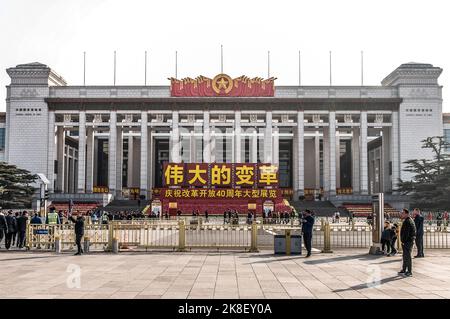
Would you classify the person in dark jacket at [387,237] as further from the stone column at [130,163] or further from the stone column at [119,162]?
the stone column at [130,163]

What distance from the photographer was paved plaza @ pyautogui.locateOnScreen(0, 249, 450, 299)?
1099 cm

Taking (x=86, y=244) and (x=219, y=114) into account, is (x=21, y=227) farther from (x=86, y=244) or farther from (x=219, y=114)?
(x=219, y=114)

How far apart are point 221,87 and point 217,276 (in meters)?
60.6

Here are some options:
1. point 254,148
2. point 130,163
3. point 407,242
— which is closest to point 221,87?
point 254,148

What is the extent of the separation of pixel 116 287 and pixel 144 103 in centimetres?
6377

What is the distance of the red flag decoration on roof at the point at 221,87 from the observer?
72.5 meters

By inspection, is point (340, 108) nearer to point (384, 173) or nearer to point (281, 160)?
point (384, 173)

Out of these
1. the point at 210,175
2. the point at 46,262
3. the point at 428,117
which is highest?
the point at 428,117

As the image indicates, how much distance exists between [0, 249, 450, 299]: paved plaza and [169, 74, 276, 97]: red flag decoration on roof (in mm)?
54671

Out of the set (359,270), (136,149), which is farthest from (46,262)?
(136,149)

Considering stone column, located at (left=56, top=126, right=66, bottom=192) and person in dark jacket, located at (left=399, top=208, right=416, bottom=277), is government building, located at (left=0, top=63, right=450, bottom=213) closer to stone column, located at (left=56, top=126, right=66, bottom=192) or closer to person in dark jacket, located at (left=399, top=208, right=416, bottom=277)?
stone column, located at (left=56, top=126, right=66, bottom=192)

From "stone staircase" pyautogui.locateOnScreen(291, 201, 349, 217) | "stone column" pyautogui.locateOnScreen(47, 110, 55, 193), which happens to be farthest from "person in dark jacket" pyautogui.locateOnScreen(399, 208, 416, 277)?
"stone column" pyautogui.locateOnScreen(47, 110, 55, 193)

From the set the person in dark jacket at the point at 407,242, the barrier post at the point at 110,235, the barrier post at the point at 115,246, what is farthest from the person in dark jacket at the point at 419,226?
the barrier post at the point at 110,235
